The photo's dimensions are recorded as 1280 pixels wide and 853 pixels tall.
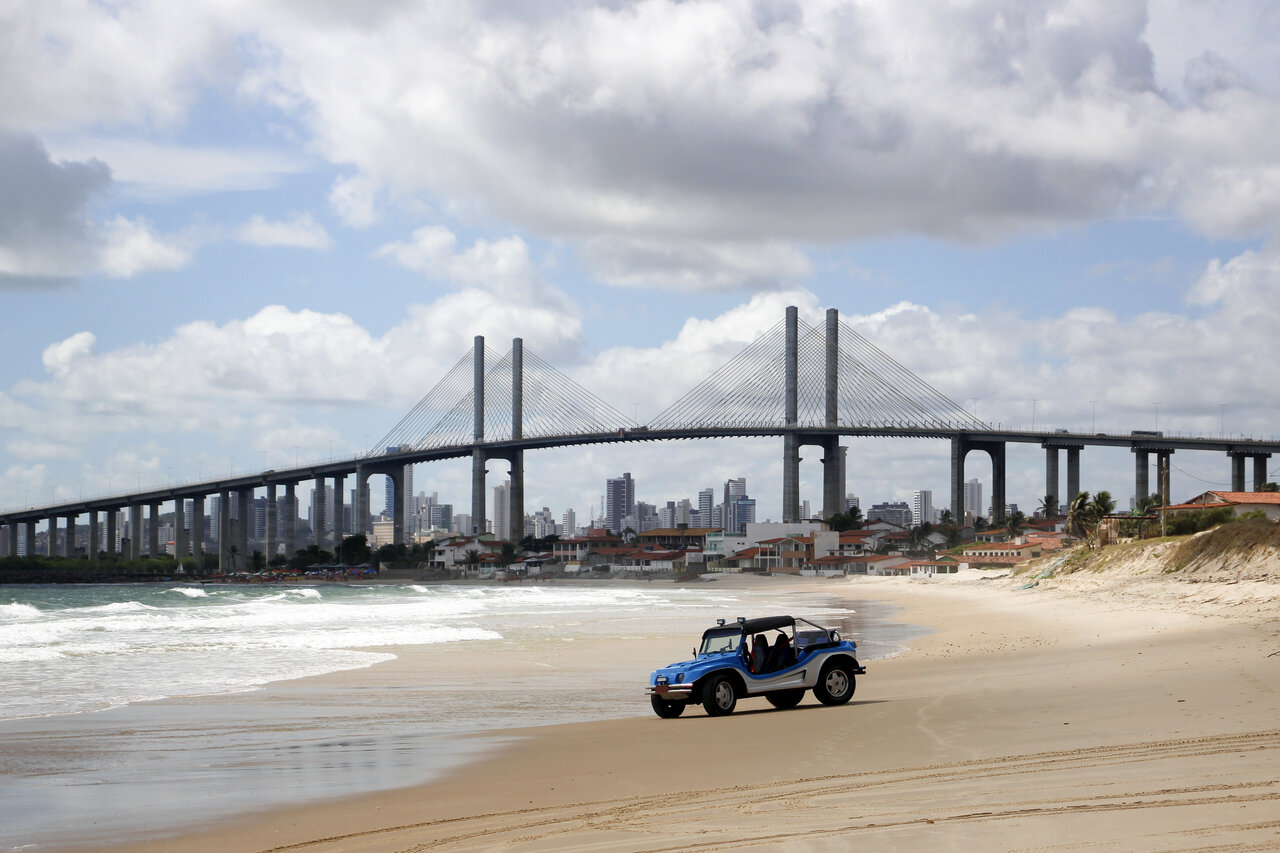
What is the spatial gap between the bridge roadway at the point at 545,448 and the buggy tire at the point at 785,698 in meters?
104

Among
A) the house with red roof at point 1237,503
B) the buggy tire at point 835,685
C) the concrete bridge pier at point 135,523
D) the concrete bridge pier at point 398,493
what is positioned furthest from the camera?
the concrete bridge pier at point 135,523

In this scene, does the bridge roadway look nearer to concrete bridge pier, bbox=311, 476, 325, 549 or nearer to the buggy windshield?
concrete bridge pier, bbox=311, 476, 325, 549

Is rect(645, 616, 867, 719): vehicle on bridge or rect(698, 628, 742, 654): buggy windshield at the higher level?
rect(698, 628, 742, 654): buggy windshield

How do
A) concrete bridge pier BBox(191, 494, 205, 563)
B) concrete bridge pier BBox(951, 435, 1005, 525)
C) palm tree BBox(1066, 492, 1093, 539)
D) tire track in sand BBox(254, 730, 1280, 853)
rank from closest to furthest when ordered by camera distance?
tire track in sand BBox(254, 730, 1280, 853) → palm tree BBox(1066, 492, 1093, 539) → concrete bridge pier BBox(951, 435, 1005, 525) → concrete bridge pier BBox(191, 494, 205, 563)

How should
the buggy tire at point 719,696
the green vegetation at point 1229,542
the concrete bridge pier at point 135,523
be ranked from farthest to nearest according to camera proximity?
the concrete bridge pier at point 135,523 → the green vegetation at point 1229,542 → the buggy tire at point 719,696

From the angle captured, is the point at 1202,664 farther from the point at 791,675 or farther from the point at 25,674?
the point at 25,674

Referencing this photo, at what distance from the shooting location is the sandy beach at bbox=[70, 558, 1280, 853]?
6430mm

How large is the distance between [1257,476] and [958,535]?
29581mm

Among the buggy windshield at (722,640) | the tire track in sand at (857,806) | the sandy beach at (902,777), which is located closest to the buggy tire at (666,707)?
the sandy beach at (902,777)

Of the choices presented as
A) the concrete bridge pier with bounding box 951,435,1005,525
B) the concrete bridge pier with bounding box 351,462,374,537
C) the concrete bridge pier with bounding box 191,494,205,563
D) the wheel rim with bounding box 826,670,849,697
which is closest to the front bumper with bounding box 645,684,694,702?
the wheel rim with bounding box 826,670,849,697

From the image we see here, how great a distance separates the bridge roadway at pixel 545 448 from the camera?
378 feet

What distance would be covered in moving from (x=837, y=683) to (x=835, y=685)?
0.04 metres

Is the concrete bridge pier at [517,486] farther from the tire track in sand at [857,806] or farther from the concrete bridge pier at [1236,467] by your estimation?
the tire track in sand at [857,806]

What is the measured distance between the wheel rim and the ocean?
2.29 m
